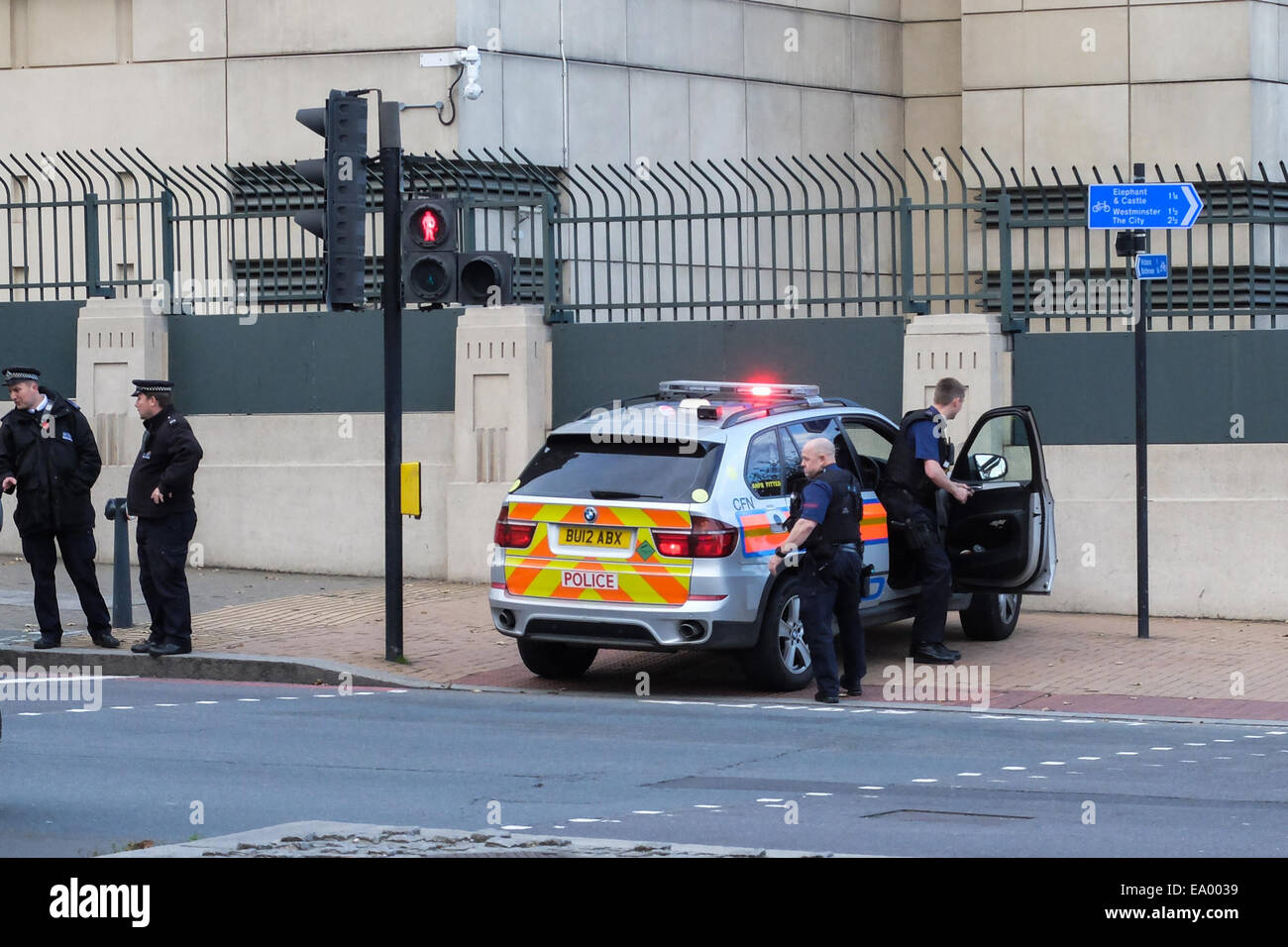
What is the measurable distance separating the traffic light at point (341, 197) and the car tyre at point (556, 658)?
2596mm

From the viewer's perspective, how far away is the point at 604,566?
12.4 metres

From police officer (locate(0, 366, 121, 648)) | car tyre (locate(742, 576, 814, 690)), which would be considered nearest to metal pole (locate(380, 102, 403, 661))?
police officer (locate(0, 366, 121, 648))

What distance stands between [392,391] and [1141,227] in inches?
216

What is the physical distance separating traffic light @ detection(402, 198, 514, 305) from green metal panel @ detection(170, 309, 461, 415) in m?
4.40

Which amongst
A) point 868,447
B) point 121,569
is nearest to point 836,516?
point 868,447

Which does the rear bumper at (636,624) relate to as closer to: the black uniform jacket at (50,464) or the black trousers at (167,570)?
the black trousers at (167,570)

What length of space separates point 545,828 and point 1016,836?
189cm

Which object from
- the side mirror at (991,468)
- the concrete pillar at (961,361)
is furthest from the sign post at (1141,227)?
the concrete pillar at (961,361)

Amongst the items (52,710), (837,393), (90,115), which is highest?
(90,115)

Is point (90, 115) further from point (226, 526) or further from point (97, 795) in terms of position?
point (97, 795)

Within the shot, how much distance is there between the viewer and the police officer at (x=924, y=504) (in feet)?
44.5

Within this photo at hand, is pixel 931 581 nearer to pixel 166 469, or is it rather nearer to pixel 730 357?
pixel 730 357

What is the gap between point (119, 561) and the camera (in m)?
15.2
